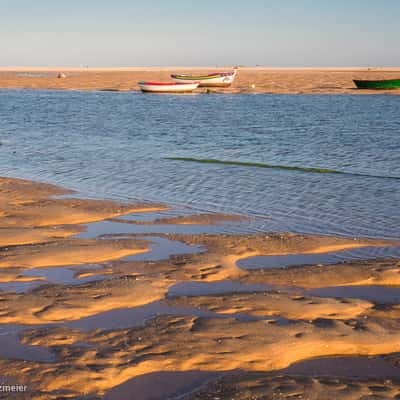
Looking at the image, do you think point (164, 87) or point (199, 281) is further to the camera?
point (164, 87)

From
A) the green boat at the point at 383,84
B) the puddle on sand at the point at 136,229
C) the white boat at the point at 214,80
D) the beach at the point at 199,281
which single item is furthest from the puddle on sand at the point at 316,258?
the white boat at the point at 214,80

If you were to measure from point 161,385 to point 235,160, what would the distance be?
46.1ft

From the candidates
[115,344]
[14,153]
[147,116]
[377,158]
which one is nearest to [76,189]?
[14,153]

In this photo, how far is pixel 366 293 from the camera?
7.23 metres

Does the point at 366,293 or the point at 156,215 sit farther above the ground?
the point at 156,215

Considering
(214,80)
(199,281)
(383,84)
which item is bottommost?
(199,281)

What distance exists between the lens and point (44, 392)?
4809 mm

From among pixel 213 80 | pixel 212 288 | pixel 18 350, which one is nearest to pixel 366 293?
pixel 212 288

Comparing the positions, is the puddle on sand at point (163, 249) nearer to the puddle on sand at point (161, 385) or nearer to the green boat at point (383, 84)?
the puddle on sand at point (161, 385)

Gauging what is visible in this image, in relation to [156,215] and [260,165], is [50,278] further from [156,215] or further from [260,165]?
[260,165]

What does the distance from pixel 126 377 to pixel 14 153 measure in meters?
16.1

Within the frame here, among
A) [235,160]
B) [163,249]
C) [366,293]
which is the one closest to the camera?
[366,293]

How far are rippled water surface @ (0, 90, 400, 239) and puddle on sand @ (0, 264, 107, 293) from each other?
358 centimetres

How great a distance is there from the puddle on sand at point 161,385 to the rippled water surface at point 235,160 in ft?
17.2
